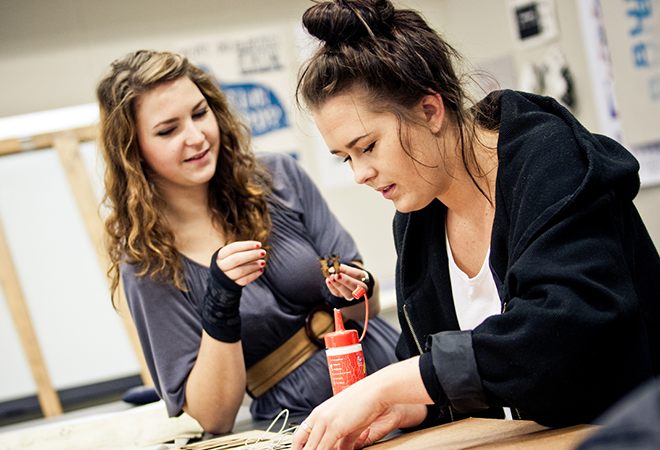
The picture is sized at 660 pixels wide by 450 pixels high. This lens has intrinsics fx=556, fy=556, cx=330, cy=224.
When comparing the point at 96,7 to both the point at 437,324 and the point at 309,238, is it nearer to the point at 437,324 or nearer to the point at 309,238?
the point at 309,238

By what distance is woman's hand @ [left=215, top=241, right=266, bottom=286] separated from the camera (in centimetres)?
129

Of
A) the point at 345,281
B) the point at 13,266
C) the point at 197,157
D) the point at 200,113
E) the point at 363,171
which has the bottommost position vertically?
the point at 345,281

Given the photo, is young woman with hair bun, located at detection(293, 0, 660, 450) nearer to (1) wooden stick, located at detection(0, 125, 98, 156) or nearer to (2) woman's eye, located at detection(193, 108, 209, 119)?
(2) woman's eye, located at detection(193, 108, 209, 119)

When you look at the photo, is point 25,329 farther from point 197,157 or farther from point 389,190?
point 389,190

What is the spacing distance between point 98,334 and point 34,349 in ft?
1.03

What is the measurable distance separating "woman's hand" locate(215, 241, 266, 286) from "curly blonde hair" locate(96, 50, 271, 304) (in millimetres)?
245

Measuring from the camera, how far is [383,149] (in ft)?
3.45

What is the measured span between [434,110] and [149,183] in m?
0.90

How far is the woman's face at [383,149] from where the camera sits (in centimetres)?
105

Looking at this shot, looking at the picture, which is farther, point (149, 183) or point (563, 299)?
point (149, 183)

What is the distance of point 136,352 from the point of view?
296 centimetres

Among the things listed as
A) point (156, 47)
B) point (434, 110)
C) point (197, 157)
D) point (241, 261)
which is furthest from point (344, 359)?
point (156, 47)

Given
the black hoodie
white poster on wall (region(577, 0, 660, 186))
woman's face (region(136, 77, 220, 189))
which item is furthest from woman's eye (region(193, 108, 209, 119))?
white poster on wall (region(577, 0, 660, 186))

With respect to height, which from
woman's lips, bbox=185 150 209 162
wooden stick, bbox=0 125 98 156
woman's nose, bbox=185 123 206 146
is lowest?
woman's lips, bbox=185 150 209 162
